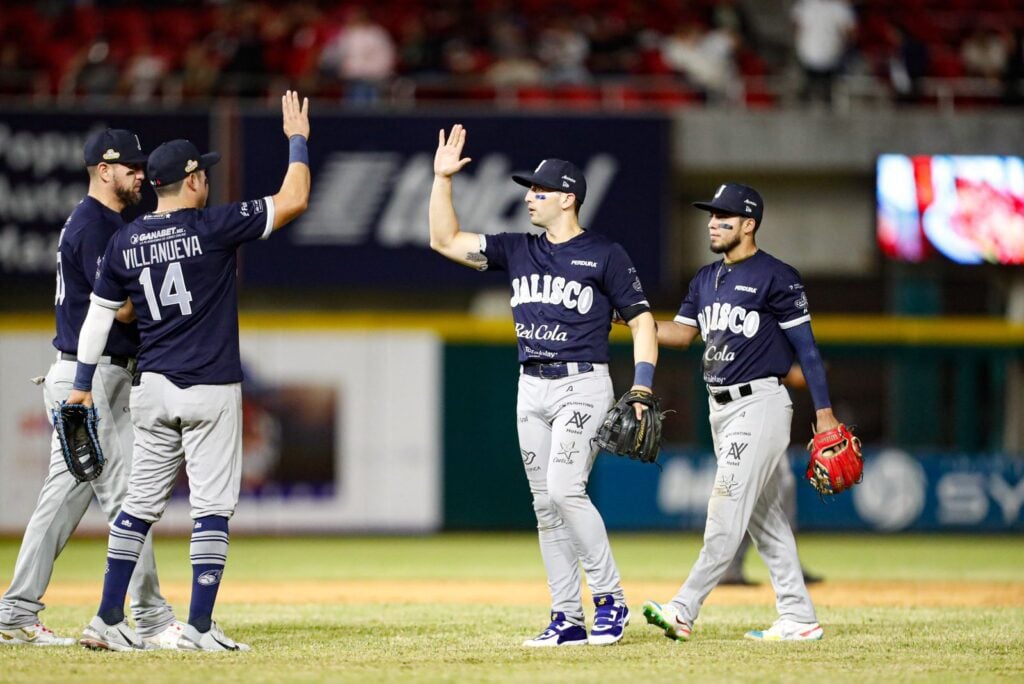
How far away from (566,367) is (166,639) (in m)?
2.13

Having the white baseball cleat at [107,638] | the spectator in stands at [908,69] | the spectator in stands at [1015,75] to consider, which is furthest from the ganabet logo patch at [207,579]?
the spectator in stands at [1015,75]

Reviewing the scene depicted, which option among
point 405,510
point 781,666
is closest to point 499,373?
point 405,510

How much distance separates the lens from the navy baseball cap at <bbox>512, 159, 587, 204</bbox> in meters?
6.61

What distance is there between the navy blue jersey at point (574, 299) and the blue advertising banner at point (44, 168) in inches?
393

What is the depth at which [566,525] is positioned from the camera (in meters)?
6.45

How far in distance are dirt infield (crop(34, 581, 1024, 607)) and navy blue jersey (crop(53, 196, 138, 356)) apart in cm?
276

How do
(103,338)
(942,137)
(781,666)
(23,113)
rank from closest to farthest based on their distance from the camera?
(781,666) → (103,338) → (23,113) → (942,137)

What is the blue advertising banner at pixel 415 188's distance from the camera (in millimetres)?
16047

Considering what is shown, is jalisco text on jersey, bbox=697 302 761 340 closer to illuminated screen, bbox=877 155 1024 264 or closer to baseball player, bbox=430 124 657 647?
baseball player, bbox=430 124 657 647

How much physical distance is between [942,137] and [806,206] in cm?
174

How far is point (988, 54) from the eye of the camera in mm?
17984

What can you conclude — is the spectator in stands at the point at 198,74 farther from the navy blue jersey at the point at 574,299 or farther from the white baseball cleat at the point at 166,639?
the white baseball cleat at the point at 166,639

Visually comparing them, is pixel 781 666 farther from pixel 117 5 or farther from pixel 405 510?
pixel 117 5

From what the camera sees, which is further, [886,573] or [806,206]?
[806,206]
